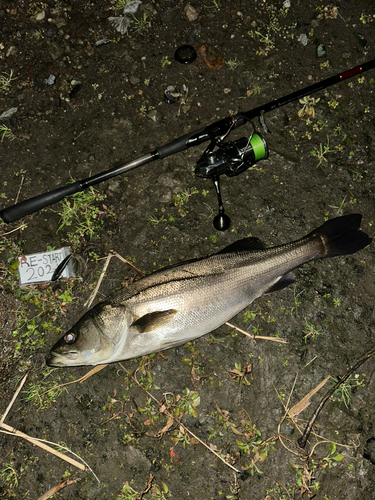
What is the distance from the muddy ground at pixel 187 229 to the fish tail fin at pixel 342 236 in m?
0.38

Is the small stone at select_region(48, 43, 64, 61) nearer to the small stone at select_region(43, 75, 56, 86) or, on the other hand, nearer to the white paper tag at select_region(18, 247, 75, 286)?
the small stone at select_region(43, 75, 56, 86)

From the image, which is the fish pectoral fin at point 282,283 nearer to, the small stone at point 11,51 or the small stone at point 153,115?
the small stone at point 153,115

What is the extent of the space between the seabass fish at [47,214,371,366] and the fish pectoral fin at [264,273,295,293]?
0.17 feet

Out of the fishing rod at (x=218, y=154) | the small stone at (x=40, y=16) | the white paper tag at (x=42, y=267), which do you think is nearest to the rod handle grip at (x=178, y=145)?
the fishing rod at (x=218, y=154)

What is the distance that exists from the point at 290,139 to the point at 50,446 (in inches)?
175

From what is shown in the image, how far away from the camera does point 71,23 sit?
471 centimetres

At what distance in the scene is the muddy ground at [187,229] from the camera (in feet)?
13.1

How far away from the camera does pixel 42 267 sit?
427 cm

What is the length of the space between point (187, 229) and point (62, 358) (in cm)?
190

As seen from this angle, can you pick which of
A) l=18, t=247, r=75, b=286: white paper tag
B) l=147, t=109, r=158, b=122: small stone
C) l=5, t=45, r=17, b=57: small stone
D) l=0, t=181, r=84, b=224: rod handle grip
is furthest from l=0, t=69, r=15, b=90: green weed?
l=18, t=247, r=75, b=286: white paper tag

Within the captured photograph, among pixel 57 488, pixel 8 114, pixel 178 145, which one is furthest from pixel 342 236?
pixel 8 114

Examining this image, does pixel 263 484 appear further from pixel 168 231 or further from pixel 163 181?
pixel 163 181

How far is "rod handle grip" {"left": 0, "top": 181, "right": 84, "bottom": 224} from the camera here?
409 cm

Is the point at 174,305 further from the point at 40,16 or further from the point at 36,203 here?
the point at 40,16
